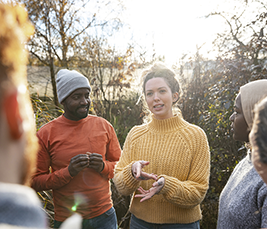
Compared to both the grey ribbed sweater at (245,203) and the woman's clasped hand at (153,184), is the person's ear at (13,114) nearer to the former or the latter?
the grey ribbed sweater at (245,203)

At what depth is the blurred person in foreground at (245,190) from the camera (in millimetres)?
1214

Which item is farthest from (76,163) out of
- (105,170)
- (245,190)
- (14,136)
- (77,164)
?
(14,136)

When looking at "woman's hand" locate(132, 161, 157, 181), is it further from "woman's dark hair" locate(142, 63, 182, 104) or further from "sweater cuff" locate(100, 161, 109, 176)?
"woman's dark hair" locate(142, 63, 182, 104)

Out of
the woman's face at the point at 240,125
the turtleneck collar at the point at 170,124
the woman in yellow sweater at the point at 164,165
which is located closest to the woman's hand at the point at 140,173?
the woman in yellow sweater at the point at 164,165

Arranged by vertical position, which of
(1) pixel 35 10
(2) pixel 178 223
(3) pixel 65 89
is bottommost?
(2) pixel 178 223

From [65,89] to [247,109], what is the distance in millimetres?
1621

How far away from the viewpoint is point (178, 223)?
183 centimetres

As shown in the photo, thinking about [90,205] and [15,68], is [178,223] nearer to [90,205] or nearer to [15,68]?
[90,205]

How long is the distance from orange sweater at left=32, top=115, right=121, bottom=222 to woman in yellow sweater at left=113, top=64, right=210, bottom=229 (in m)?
0.30

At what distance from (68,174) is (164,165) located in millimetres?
821

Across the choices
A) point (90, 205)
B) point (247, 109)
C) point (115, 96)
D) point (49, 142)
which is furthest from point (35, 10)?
point (247, 109)

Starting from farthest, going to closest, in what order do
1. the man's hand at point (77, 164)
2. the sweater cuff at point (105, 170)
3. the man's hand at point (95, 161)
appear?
the sweater cuff at point (105, 170) < the man's hand at point (95, 161) < the man's hand at point (77, 164)

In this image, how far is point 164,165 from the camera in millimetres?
1911

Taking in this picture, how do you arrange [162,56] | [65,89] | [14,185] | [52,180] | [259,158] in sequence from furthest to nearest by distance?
[162,56] < [65,89] < [52,180] < [259,158] < [14,185]
